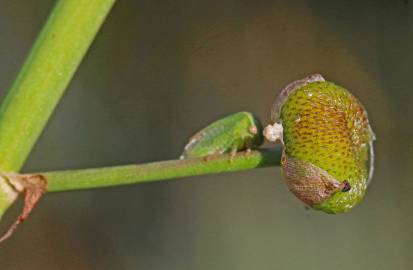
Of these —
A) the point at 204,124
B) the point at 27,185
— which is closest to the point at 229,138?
the point at 27,185

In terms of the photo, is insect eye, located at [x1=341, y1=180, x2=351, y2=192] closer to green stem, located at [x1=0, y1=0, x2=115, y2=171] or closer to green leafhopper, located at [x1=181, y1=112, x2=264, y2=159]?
green leafhopper, located at [x1=181, y1=112, x2=264, y2=159]

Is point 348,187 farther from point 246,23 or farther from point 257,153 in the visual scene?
point 246,23

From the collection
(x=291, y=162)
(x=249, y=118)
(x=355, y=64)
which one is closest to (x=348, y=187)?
(x=291, y=162)

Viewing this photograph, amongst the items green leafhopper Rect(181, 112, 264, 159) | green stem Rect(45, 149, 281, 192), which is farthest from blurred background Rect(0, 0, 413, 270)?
green stem Rect(45, 149, 281, 192)

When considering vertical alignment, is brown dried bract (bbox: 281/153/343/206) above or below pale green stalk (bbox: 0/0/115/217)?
below

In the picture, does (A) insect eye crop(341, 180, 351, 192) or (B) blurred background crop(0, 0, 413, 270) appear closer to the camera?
(A) insect eye crop(341, 180, 351, 192)
